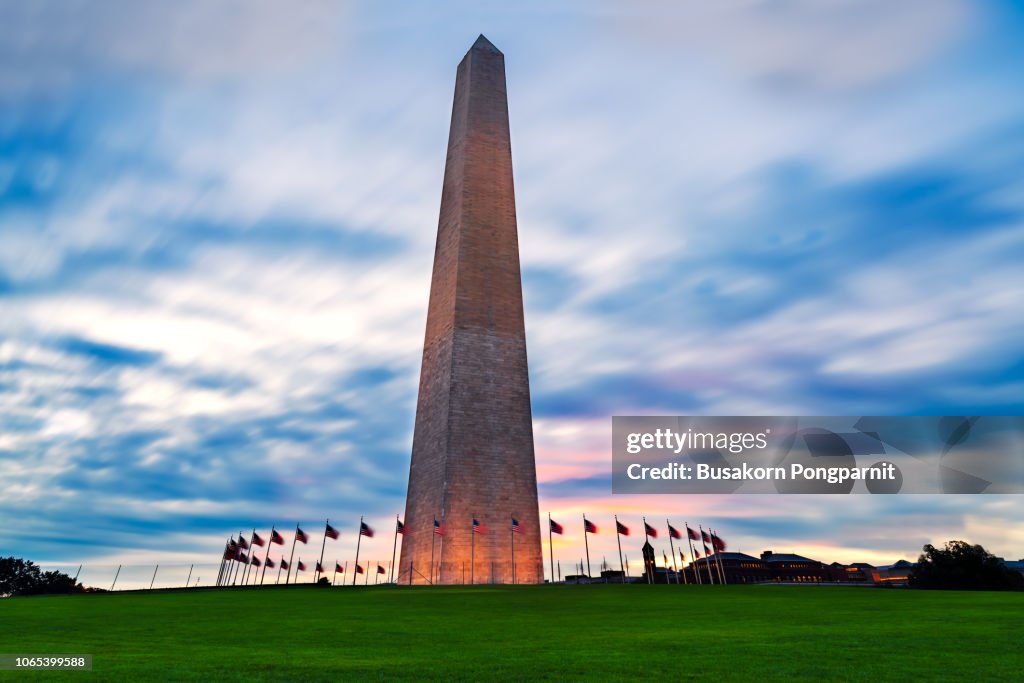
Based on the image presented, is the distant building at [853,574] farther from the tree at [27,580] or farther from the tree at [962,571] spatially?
the tree at [27,580]

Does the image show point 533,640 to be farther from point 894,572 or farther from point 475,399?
point 894,572

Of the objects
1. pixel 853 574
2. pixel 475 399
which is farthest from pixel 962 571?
pixel 853 574

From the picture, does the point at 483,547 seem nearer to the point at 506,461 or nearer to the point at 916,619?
the point at 506,461

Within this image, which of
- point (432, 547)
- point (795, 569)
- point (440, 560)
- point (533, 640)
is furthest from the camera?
point (795, 569)

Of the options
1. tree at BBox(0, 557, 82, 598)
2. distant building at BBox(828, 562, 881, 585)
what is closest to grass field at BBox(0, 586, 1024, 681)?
tree at BBox(0, 557, 82, 598)

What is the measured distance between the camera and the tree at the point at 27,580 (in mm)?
74562

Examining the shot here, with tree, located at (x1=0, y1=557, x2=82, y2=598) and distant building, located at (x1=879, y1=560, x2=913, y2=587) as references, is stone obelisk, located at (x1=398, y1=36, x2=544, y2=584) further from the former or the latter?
distant building, located at (x1=879, y1=560, x2=913, y2=587)

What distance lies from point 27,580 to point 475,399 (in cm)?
6402

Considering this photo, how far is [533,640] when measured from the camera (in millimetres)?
12656

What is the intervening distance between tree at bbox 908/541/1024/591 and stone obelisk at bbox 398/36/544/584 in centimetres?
4044

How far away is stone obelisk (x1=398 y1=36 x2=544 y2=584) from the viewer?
39219 millimetres

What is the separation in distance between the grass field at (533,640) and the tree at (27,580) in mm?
63914

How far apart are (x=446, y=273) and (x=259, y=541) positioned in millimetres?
20953

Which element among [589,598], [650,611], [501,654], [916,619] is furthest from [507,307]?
[501,654]
